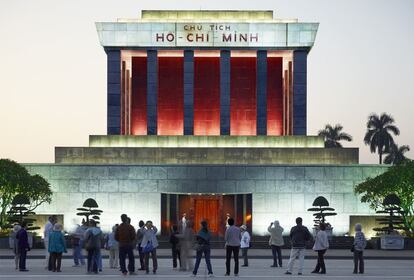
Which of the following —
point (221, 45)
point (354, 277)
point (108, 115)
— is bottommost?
point (354, 277)

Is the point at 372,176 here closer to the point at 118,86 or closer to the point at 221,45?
the point at 221,45

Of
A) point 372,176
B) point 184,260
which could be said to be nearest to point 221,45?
point 372,176

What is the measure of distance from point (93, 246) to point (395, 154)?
10582cm

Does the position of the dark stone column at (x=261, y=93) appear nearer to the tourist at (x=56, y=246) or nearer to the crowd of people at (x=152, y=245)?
the crowd of people at (x=152, y=245)

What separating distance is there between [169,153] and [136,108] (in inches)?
317

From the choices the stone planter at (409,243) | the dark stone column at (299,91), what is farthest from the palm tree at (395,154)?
the stone planter at (409,243)

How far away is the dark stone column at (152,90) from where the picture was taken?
245 feet

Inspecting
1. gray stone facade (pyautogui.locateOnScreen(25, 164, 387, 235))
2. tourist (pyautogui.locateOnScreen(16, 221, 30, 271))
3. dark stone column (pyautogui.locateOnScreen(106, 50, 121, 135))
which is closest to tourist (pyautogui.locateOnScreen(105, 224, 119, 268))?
tourist (pyautogui.locateOnScreen(16, 221, 30, 271))

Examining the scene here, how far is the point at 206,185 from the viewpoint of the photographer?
68.9 m

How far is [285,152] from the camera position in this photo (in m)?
71.4

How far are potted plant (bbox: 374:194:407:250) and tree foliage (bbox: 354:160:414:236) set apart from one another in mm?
390

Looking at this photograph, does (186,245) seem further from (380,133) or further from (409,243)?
(380,133)

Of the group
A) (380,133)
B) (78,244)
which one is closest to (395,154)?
(380,133)

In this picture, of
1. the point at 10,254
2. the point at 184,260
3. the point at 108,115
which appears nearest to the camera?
the point at 184,260
